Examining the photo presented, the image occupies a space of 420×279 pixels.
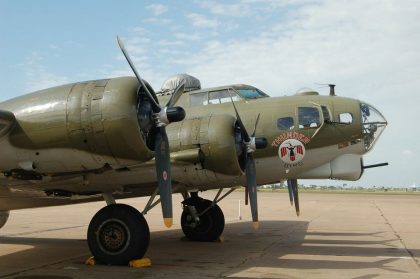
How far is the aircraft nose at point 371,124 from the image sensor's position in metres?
11.9

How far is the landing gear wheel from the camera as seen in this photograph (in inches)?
358

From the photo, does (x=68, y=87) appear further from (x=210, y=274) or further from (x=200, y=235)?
(x=200, y=235)

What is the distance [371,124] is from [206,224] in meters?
5.58

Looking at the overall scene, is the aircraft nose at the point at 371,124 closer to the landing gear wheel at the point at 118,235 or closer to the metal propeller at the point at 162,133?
the metal propeller at the point at 162,133

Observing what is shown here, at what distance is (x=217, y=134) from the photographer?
1055cm

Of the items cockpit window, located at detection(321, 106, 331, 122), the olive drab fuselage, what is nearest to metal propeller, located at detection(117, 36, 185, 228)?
the olive drab fuselage

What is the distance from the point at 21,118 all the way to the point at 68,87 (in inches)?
38.6

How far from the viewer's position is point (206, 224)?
46.1 ft

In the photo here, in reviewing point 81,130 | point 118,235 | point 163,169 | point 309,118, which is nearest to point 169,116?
point 163,169

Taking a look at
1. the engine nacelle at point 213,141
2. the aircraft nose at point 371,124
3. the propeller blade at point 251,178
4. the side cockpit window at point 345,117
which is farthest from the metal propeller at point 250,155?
the aircraft nose at point 371,124

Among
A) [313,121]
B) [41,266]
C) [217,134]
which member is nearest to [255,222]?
[217,134]

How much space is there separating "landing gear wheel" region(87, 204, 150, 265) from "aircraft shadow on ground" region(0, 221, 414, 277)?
1.90 feet

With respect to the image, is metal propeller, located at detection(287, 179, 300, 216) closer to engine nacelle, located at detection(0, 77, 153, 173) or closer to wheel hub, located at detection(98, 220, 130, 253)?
wheel hub, located at detection(98, 220, 130, 253)

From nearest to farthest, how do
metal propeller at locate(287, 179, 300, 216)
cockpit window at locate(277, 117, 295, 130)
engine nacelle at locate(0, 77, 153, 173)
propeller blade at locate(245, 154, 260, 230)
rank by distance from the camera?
1. engine nacelle at locate(0, 77, 153, 173)
2. propeller blade at locate(245, 154, 260, 230)
3. cockpit window at locate(277, 117, 295, 130)
4. metal propeller at locate(287, 179, 300, 216)
